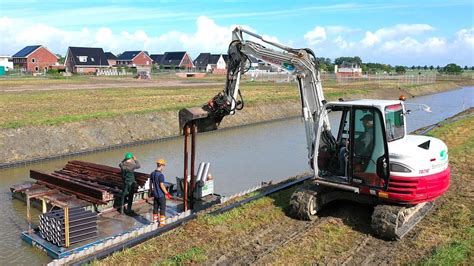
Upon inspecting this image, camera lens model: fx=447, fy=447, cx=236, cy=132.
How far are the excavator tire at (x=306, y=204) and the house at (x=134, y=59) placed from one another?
91918 mm

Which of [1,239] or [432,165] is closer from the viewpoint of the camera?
[432,165]

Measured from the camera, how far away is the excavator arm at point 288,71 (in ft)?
31.2

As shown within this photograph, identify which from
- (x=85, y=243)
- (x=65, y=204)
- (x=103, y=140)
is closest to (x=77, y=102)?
(x=103, y=140)

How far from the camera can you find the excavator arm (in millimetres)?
9500

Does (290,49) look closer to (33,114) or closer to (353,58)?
(33,114)

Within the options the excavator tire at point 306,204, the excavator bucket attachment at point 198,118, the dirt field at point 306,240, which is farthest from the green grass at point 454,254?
the excavator bucket attachment at point 198,118

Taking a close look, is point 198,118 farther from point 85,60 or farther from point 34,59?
point 34,59

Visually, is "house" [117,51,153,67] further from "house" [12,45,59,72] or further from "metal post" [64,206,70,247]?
"metal post" [64,206,70,247]

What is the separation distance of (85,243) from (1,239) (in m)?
2.08

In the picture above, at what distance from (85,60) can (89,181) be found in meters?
77.1

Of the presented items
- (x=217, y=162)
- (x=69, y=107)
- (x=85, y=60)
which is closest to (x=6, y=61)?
(x=85, y=60)

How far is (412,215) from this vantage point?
8.97 m

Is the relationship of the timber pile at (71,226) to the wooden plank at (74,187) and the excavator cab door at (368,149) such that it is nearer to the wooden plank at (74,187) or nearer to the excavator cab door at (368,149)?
the wooden plank at (74,187)

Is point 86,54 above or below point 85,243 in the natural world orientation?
above
